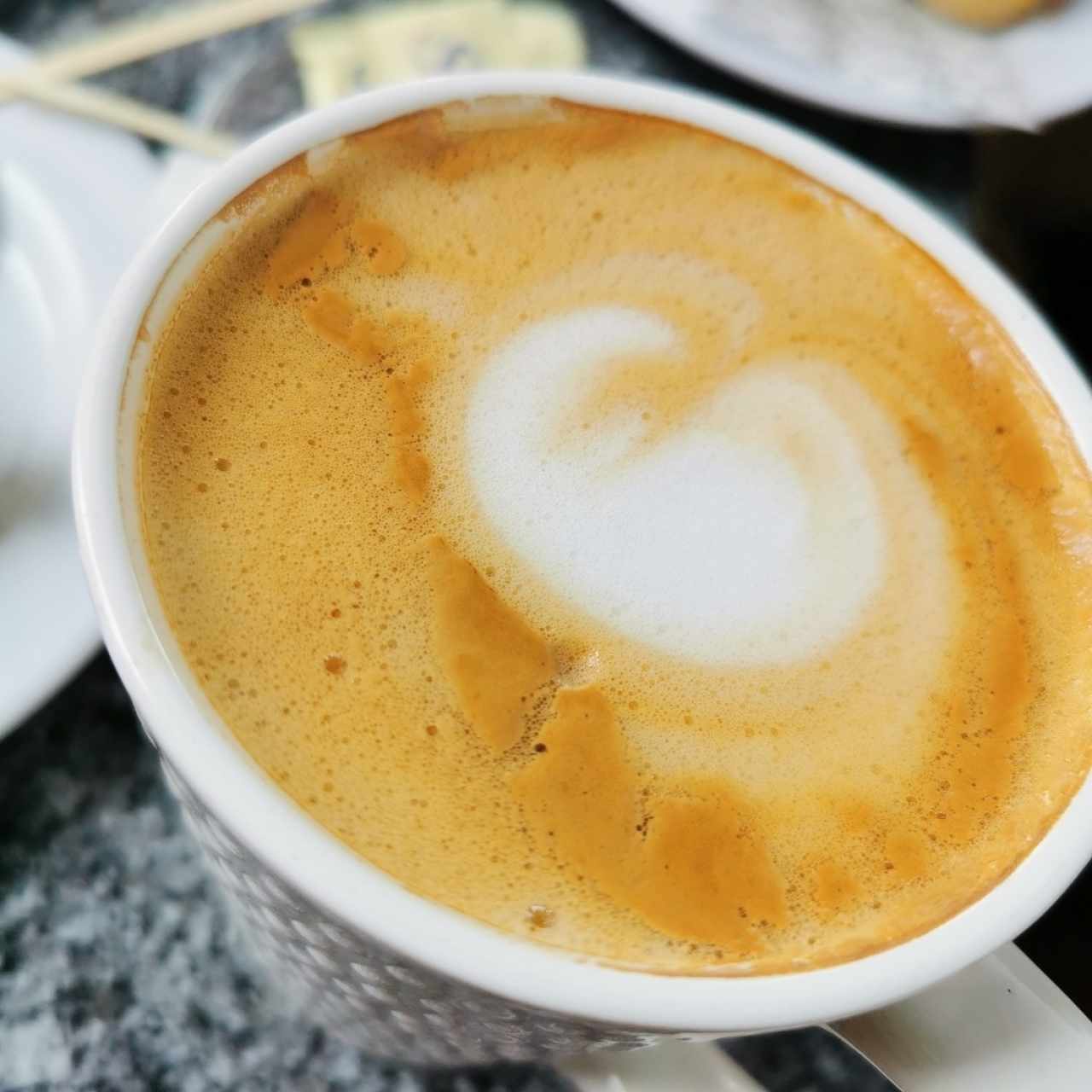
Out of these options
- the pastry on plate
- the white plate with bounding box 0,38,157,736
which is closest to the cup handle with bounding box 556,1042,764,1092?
the white plate with bounding box 0,38,157,736

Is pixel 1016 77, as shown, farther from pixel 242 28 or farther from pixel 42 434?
pixel 42 434

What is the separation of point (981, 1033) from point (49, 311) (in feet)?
2.98

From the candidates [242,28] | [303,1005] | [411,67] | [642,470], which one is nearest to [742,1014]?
[642,470]

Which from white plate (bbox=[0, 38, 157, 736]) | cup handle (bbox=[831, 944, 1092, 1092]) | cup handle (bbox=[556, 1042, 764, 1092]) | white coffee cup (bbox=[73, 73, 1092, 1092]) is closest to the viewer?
white coffee cup (bbox=[73, 73, 1092, 1092])

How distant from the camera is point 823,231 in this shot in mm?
773

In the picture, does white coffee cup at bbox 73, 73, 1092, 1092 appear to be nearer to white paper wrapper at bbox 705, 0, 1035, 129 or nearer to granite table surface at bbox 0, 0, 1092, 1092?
granite table surface at bbox 0, 0, 1092, 1092

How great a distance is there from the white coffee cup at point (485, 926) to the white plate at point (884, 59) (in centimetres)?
43

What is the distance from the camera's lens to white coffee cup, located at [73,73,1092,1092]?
1.66ft

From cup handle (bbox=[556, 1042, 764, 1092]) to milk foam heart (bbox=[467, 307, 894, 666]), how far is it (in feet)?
0.91

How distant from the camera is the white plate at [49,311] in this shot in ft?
2.84

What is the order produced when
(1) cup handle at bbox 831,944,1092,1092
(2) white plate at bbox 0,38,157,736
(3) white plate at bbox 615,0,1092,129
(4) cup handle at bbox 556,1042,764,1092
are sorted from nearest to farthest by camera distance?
(1) cup handle at bbox 831,944,1092,1092
(4) cup handle at bbox 556,1042,764,1092
(2) white plate at bbox 0,38,157,736
(3) white plate at bbox 615,0,1092,129

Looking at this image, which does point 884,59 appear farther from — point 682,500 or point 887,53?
point 682,500

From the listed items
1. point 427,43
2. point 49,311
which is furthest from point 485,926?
point 427,43

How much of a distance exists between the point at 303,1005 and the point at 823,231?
2.11ft
